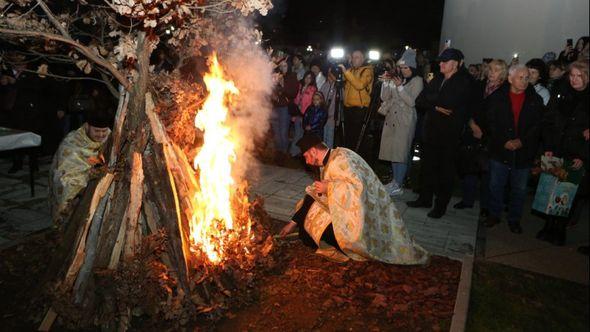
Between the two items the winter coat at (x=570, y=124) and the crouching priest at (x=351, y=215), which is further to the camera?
the winter coat at (x=570, y=124)

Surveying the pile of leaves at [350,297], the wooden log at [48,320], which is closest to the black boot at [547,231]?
the pile of leaves at [350,297]

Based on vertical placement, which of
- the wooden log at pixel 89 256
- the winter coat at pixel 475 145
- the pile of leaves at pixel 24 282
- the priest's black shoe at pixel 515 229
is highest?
the winter coat at pixel 475 145

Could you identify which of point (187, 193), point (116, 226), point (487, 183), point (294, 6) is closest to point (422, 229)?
point (487, 183)

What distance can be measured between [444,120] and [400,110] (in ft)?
3.94

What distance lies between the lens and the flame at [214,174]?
4.84 m

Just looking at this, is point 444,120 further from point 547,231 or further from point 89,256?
point 89,256

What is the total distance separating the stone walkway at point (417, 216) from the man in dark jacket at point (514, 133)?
0.78 meters

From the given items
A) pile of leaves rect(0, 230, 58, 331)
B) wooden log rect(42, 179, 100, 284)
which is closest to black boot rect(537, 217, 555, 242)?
wooden log rect(42, 179, 100, 284)

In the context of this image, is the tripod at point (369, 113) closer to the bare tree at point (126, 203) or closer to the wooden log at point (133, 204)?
the bare tree at point (126, 203)

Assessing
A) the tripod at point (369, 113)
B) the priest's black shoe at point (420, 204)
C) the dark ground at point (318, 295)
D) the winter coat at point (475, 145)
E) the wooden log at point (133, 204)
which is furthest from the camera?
the tripod at point (369, 113)

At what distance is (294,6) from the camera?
2536cm

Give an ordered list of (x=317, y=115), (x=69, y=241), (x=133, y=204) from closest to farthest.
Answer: (x=133, y=204) < (x=69, y=241) < (x=317, y=115)

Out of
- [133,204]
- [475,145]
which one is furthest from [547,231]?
[133,204]

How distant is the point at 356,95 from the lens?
369 inches
